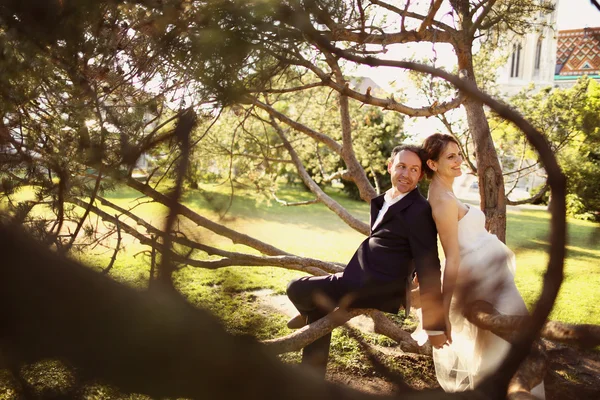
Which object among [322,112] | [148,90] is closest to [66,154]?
[148,90]

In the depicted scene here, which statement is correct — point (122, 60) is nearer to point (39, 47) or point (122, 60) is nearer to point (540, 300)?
point (39, 47)

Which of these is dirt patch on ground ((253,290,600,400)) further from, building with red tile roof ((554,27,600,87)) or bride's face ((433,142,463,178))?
building with red tile roof ((554,27,600,87))

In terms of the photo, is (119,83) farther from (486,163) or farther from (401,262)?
(486,163)

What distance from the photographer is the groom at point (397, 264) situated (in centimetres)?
227

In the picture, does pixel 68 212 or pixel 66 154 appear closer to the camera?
pixel 66 154

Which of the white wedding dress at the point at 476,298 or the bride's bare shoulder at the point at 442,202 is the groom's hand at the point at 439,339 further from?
the bride's bare shoulder at the point at 442,202

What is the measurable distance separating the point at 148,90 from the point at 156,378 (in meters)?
1.36

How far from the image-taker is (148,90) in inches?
83.5

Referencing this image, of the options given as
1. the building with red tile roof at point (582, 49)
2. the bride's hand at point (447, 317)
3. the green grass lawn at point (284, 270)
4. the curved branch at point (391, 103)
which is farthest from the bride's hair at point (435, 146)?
the curved branch at point (391, 103)

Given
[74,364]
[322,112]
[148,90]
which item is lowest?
[74,364]

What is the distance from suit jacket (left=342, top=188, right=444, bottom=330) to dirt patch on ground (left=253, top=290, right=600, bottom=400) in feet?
3.23

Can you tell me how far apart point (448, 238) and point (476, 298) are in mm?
319

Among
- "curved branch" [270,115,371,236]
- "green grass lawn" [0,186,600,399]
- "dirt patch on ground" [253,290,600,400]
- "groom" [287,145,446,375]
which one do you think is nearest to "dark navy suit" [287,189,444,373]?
"groom" [287,145,446,375]

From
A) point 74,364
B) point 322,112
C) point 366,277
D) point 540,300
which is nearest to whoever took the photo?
point 540,300
